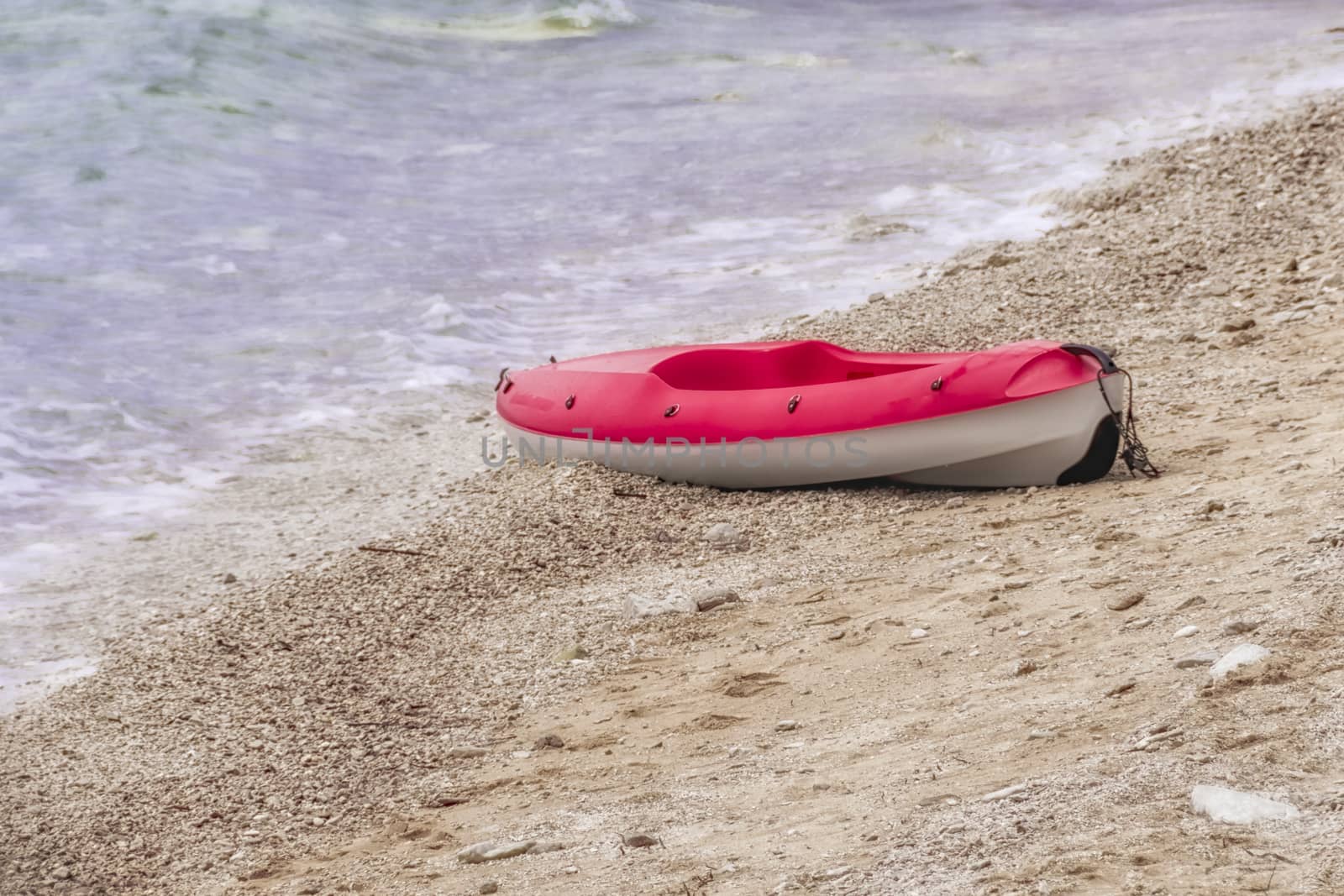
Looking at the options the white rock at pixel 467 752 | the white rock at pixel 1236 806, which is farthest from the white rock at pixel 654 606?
the white rock at pixel 1236 806

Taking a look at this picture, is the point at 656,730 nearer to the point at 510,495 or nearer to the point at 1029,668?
the point at 1029,668

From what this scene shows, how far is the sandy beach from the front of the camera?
2.86 meters

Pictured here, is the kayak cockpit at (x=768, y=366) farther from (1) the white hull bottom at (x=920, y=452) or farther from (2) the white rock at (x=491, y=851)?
(2) the white rock at (x=491, y=851)

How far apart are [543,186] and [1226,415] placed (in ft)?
27.5

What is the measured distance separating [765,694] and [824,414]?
191cm

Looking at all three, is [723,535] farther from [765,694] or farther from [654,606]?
[765,694]

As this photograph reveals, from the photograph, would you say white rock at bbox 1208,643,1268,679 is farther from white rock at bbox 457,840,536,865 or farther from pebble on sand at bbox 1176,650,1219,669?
white rock at bbox 457,840,536,865

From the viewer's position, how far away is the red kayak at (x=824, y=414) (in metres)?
5.23

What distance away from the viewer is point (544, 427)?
6.25 m

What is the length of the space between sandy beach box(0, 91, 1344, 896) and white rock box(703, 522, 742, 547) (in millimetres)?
13

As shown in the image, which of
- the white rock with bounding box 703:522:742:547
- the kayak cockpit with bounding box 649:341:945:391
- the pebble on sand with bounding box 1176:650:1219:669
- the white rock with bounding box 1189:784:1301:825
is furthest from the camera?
the kayak cockpit with bounding box 649:341:945:391

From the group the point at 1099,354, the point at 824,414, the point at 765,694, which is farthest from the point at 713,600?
the point at 1099,354

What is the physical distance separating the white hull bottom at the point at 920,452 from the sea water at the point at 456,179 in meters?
2.60

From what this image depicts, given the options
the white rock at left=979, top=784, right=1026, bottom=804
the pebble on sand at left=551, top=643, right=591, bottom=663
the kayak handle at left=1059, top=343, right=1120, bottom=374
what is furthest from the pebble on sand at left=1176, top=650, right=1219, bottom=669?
the kayak handle at left=1059, top=343, right=1120, bottom=374
